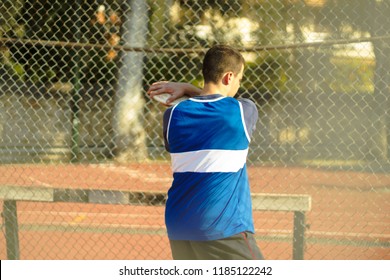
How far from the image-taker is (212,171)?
138 inches

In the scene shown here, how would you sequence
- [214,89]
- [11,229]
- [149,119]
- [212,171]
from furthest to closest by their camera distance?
[149,119], [11,229], [214,89], [212,171]

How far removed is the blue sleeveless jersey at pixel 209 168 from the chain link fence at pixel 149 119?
3.67 meters

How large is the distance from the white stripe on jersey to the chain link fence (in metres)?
3.70

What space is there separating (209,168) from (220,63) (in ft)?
1.56

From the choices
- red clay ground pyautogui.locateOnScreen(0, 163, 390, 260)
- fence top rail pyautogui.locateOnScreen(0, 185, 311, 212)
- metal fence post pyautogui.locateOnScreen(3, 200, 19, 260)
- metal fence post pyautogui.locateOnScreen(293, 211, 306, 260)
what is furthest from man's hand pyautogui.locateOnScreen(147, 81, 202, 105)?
red clay ground pyautogui.locateOnScreen(0, 163, 390, 260)

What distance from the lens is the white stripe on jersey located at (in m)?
3.51

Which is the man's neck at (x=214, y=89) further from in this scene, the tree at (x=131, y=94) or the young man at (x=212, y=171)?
the tree at (x=131, y=94)

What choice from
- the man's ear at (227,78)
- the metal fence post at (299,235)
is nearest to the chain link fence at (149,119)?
the metal fence post at (299,235)

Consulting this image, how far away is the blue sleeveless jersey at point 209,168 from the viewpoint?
3.49m

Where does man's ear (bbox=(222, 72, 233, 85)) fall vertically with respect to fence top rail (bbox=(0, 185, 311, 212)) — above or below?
above

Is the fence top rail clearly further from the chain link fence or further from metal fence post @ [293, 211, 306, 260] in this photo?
the chain link fence

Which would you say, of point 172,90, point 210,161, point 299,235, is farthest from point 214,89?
point 299,235

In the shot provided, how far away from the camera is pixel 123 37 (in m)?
15.6

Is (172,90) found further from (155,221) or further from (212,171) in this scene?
(155,221)
